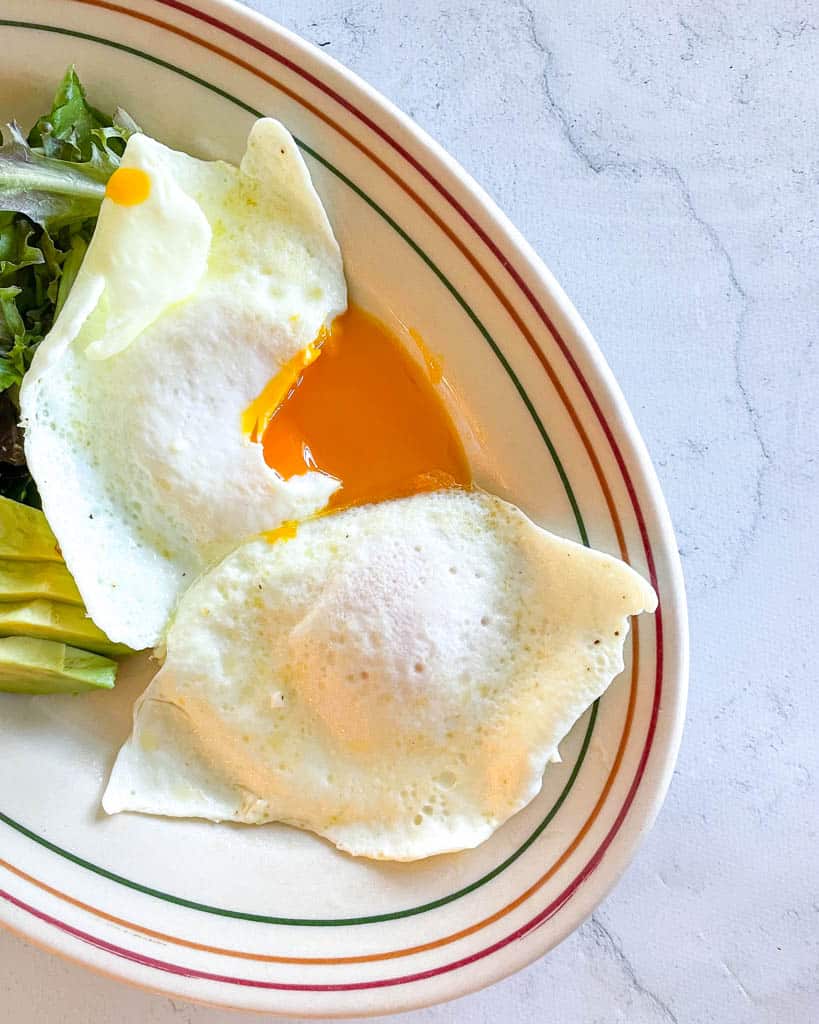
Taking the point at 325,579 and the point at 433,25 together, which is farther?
the point at 433,25

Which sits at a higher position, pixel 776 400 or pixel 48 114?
pixel 776 400

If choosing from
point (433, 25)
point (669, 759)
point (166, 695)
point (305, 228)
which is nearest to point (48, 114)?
point (305, 228)

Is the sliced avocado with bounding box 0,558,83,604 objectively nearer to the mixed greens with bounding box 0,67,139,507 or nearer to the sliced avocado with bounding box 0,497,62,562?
the sliced avocado with bounding box 0,497,62,562

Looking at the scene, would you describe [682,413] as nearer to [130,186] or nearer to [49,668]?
[130,186]

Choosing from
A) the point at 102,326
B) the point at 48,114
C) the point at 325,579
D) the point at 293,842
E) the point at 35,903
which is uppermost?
the point at 48,114

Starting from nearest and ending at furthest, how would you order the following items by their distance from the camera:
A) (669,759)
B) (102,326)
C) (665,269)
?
1. (669,759)
2. (102,326)
3. (665,269)

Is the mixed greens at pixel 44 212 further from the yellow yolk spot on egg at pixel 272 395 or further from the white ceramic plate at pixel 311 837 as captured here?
the yellow yolk spot on egg at pixel 272 395

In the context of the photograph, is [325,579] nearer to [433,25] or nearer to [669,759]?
[669,759]
